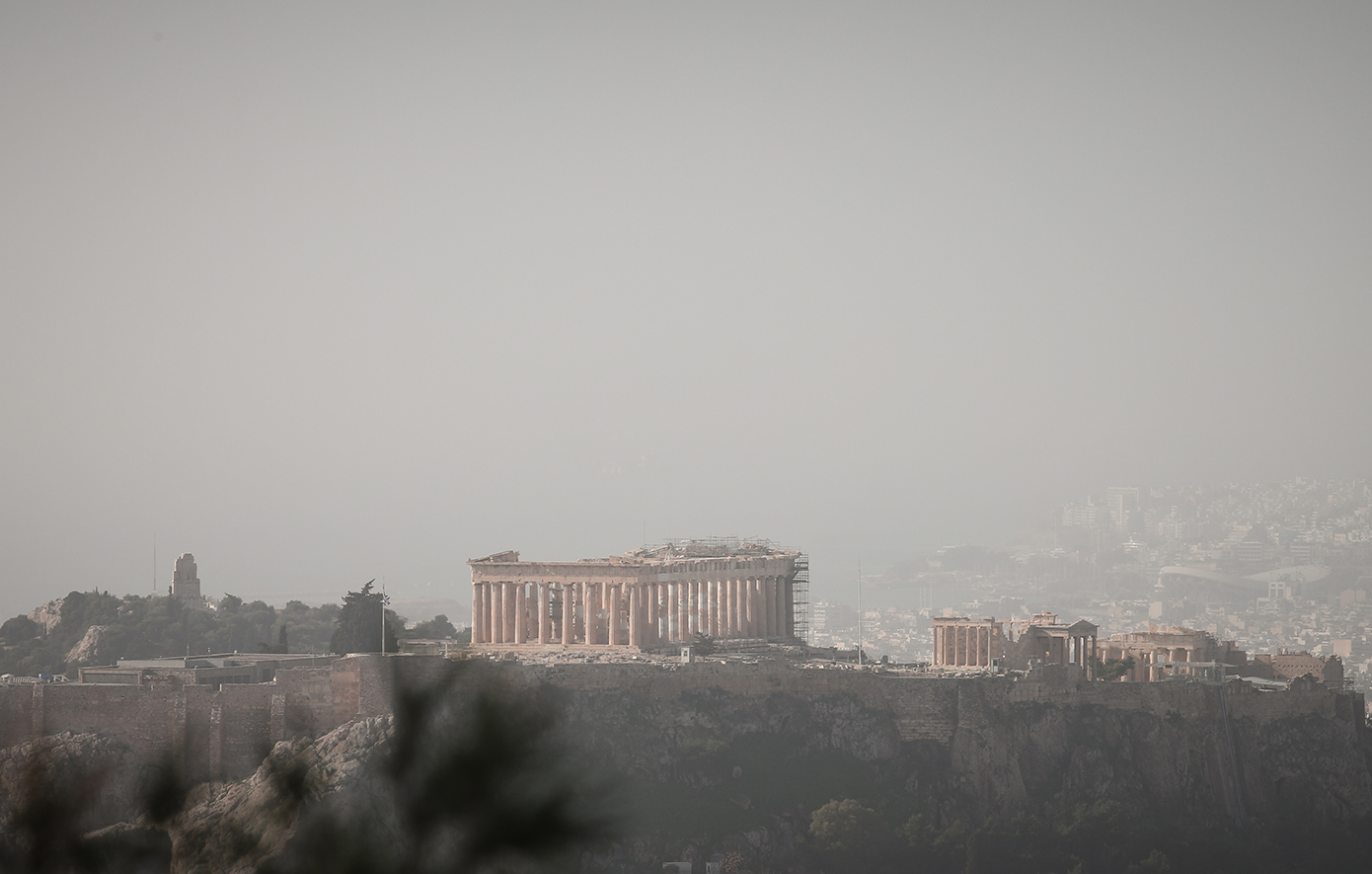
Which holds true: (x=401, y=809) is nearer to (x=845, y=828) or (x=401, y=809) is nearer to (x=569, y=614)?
(x=845, y=828)

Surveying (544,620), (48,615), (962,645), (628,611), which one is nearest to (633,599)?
(628,611)

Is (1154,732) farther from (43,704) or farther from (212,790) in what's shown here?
(43,704)

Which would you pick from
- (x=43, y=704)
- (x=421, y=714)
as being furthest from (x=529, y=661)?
(x=43, y=704)

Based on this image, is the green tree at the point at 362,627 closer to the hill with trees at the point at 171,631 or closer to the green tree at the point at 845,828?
the hill with trees at the point at 171,631

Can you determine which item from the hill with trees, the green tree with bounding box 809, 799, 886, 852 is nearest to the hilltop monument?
the hill with trees

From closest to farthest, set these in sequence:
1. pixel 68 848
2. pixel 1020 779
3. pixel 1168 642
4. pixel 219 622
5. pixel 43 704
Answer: pixel 68 848, pixel 43 704, pixel 1020 779, pixel 1168 642, pixel 219 622
